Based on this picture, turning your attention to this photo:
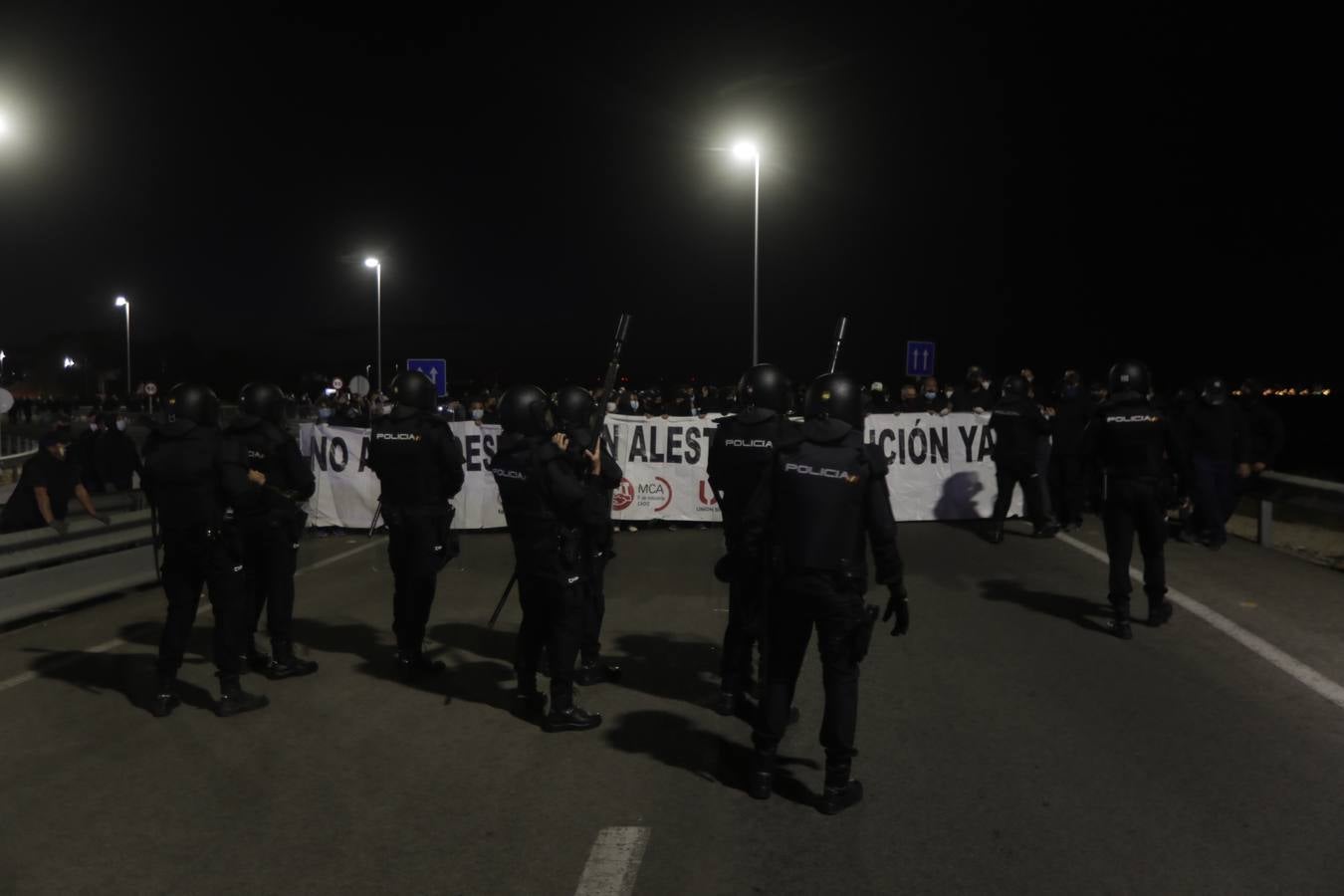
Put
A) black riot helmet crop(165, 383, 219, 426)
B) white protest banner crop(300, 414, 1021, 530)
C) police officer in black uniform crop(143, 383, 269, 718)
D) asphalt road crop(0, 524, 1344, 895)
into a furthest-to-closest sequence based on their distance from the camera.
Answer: white protest banner crop(300, 414, 1021, 530) → black riot helmet crop(165, 383, 219, 426) → police officer in black uniform crop(143, 383, 269, 718) → asphalt road crop(0, 524, 1344, 895)

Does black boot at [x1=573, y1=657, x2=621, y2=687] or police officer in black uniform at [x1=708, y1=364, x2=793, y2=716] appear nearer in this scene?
police officer in black uniform at [x1=708, y1=364, x2=793, y2=716]

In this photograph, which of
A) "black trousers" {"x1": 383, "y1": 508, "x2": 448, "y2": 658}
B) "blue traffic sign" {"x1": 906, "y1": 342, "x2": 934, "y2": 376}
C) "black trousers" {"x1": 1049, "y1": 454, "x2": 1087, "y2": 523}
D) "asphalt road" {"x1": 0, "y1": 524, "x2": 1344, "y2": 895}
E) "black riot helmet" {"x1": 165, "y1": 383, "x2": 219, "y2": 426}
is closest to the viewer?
"asphalt road" {"x1": 0, "y1": 524, "x2": 1344, "y2": 895}

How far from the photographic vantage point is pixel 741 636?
6.46 m

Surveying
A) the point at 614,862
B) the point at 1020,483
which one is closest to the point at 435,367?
the point at 1020,483

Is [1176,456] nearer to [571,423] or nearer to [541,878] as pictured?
[571,423]

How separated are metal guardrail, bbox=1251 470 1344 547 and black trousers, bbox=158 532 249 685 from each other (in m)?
11.2

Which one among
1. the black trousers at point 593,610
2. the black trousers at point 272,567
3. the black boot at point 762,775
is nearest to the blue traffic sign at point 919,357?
the black trousers at point 593,610

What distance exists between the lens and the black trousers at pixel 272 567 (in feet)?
24.1

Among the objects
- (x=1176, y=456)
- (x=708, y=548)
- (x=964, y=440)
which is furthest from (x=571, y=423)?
(x=964, y=440)

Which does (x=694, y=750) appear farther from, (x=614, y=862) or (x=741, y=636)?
(x=614, y=862)

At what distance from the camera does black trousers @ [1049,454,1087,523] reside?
14625 mm

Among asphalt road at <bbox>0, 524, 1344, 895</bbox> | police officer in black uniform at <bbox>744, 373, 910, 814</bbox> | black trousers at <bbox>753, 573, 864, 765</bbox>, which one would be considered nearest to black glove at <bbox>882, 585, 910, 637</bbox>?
police officer in black uniform at <bbox>744, 373, 910, 814</bbox>

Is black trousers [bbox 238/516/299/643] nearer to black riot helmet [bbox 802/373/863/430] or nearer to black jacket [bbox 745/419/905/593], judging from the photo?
black jacket [bbox 745/419/905/593]

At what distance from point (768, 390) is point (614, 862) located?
322 centimetres
